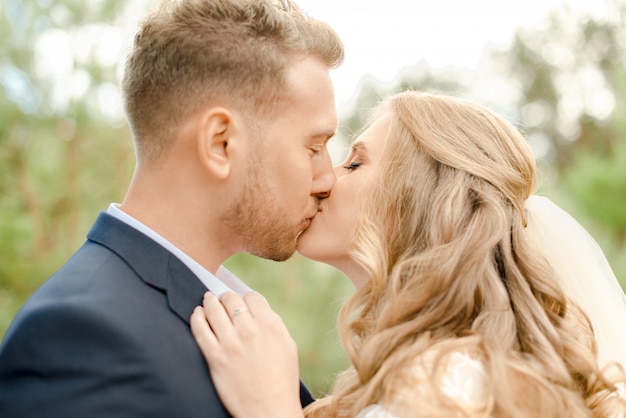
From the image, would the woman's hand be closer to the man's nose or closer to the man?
the man

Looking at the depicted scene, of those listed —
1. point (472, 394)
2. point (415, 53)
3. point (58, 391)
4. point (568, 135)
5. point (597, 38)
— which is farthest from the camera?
point (568, 135)

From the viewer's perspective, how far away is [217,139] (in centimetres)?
245

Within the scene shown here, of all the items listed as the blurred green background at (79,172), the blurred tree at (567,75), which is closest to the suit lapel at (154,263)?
the blurred green background at (79,172)

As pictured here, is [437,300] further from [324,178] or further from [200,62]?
[200,62]

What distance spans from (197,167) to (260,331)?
0.54 meters

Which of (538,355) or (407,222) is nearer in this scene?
(538,355)

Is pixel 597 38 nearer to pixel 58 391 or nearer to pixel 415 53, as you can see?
pixel 415 53

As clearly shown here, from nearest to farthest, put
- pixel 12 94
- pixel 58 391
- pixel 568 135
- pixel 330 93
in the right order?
pixel 58 391
pixel 330 93
pixel 12 94
pixel 568 135

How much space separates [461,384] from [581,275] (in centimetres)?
120

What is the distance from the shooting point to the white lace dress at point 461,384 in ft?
7.33

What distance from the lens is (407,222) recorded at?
2826 millimetres

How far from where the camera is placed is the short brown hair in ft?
8.17

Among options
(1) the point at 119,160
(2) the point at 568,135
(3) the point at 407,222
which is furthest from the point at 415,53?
(2) the point at 568,135

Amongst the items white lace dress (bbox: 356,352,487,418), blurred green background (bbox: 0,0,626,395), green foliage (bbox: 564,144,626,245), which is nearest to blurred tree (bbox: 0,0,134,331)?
blurred green background (bbox: 0,0,626,395)
